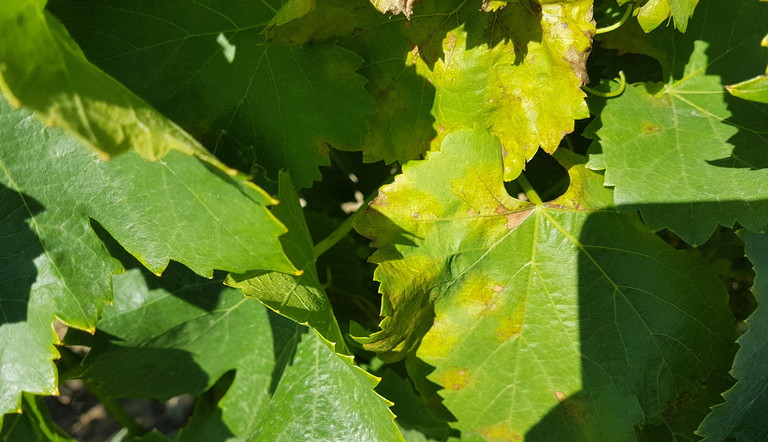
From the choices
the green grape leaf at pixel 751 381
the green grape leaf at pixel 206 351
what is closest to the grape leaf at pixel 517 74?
the green grape leaf at pixel 751 381

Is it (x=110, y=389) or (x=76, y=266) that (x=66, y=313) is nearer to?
(x=76, y=266)

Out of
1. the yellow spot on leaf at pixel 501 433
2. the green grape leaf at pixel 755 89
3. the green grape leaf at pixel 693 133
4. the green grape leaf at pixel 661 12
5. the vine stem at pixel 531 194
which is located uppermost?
the green grape leaf at pixel 661 12

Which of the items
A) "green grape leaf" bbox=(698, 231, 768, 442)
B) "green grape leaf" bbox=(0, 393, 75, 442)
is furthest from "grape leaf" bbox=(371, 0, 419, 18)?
"green grape leaf" bbox=(0, 393, 75, 442)

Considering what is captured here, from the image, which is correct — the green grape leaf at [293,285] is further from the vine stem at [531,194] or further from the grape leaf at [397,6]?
the vine stem at [531,194]

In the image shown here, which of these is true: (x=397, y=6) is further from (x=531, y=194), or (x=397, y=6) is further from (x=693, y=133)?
(x=693, y=133)

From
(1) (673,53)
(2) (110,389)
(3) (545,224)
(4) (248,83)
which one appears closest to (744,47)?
(1) (673,53)

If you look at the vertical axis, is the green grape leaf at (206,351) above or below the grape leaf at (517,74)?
below

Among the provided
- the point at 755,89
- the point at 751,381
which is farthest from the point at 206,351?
the point at 755,89
